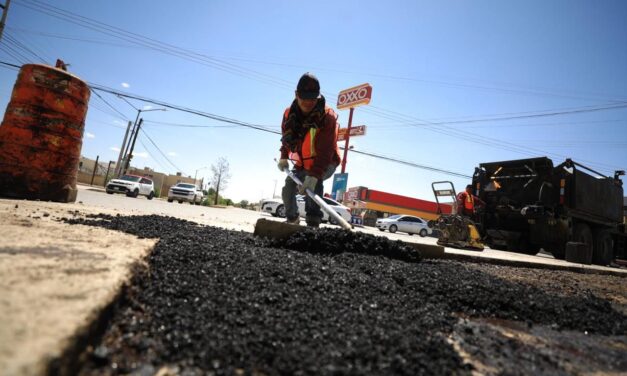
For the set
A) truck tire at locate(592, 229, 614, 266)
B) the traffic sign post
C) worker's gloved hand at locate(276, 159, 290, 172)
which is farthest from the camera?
the traffic sign post

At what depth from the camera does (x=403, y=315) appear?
1.38 meters

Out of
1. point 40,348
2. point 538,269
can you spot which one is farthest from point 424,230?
point 40,348

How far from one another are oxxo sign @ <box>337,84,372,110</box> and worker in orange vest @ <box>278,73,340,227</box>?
2431cm

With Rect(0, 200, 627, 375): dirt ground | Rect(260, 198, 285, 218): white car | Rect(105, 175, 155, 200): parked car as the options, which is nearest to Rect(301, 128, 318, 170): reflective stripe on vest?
Rect(0, 200, 627, 375): dirt ground

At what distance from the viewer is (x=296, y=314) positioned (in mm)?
1234

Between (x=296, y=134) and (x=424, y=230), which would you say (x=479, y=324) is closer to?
(x=296, y=134)

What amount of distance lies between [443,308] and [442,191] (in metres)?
6.87

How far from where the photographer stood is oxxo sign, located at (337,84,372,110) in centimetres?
2719

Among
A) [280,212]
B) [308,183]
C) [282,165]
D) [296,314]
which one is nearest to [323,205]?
[308,183]

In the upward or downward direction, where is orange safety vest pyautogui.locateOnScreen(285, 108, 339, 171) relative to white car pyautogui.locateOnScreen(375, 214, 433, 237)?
upward

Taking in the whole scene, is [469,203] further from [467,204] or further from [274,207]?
[274,207]

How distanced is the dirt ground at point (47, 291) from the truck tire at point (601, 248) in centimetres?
1093

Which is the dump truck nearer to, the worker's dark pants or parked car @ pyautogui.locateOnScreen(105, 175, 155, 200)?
the worker's dark pants

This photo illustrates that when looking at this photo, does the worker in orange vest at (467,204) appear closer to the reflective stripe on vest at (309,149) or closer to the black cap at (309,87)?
the reflective stripe on vest at (309,149)
